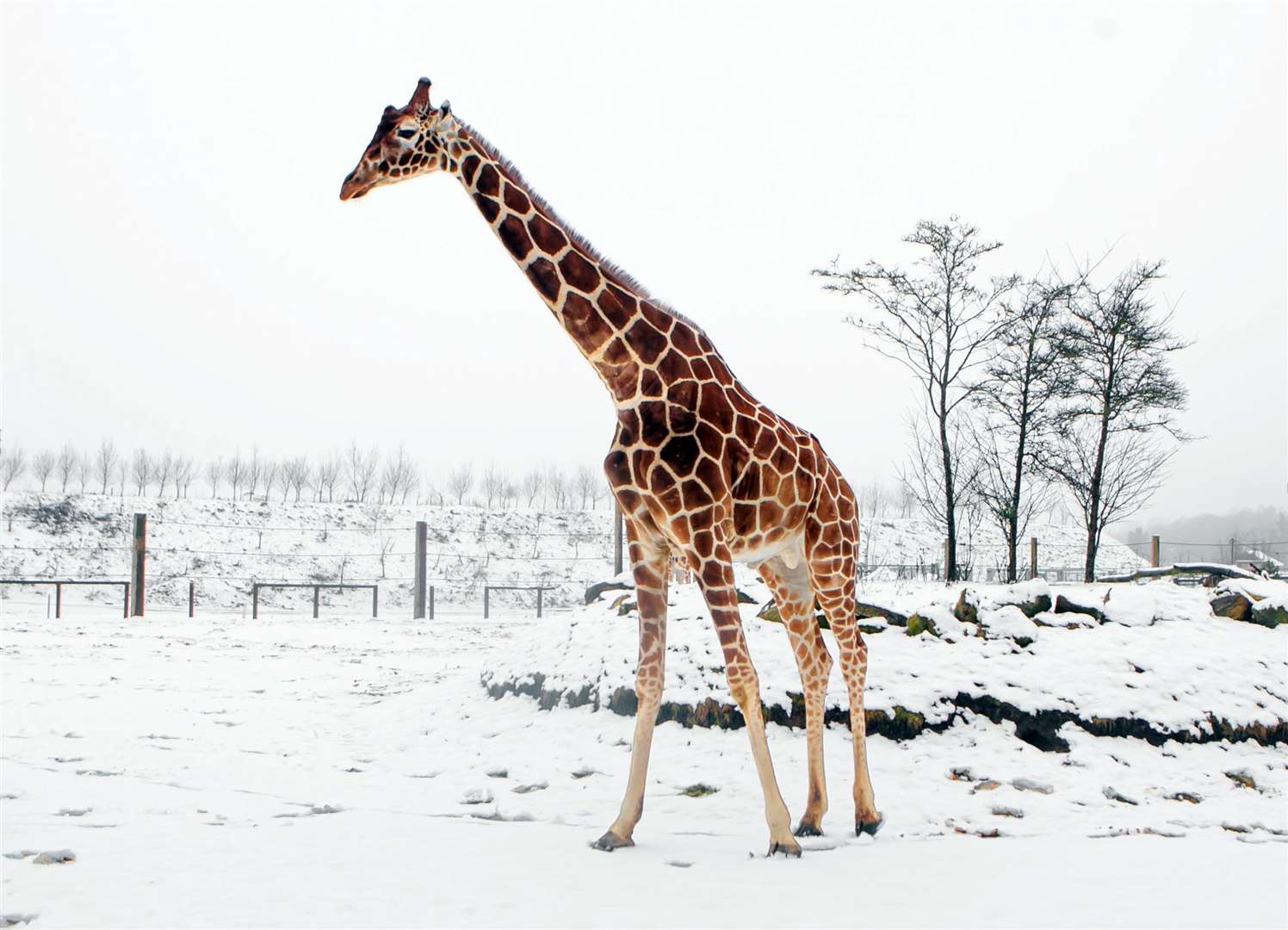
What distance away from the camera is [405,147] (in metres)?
4.16

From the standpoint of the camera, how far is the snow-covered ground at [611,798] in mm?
3256

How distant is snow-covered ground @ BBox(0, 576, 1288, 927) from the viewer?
3.26 m

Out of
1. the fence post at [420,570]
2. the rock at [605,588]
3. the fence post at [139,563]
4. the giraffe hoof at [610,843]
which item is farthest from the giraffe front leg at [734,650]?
the fence post at [139,563]

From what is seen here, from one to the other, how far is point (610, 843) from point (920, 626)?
423cm

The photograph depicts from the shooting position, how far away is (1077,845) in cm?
425

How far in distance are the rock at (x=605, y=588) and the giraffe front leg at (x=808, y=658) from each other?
4558mm

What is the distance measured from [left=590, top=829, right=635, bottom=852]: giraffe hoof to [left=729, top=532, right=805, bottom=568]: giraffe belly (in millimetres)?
1374

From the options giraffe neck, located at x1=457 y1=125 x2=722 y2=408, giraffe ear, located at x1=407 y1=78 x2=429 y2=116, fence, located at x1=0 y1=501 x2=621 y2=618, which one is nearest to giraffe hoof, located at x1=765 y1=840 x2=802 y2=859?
giraffe neck, located at x1=457 y1=125 x2=722 y2=408

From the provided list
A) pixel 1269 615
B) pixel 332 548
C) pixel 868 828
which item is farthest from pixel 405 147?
pixel 332 548

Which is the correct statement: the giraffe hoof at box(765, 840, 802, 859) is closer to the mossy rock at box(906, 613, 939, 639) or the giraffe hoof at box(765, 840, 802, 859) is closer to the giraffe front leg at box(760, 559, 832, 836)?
the giraffe front leg at box(760, 559, 832, 836)

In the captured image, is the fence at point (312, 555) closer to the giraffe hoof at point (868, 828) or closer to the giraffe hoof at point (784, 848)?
the giraffe hoof at point (868, 828)

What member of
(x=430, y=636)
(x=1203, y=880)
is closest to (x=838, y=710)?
(x=1203, y=880)

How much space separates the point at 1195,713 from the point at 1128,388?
470 inches

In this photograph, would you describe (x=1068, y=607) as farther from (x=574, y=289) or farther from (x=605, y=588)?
(x=574, y=289)
